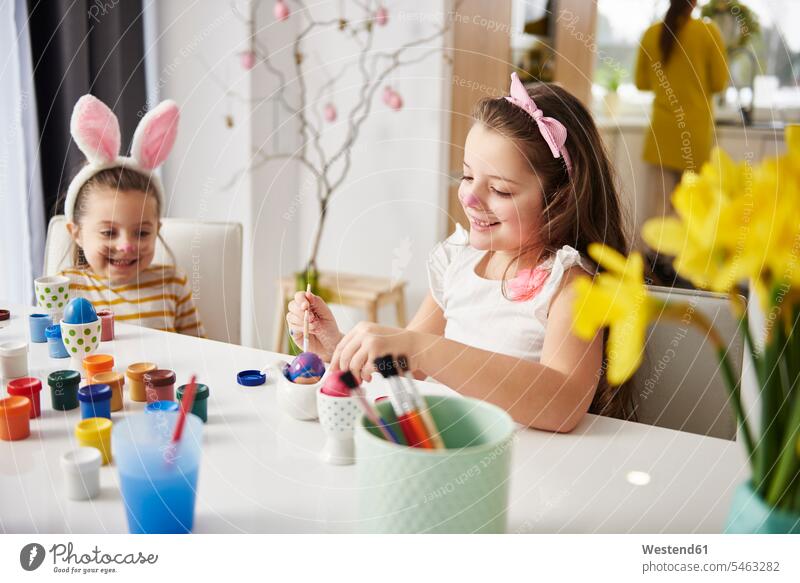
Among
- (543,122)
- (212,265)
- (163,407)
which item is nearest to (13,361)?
(163,407)

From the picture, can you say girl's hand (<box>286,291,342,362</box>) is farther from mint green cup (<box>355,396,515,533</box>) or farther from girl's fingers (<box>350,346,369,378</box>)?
mint green cup (<box>355,396,515,533</box>)

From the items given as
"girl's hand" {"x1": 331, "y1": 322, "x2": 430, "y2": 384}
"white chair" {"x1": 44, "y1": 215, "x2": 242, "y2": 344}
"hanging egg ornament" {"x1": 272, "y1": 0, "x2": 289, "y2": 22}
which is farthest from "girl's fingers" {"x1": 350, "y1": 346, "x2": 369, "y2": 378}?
"hanging egg ornament" {"x1": 272, "y1": 0, "x2": 289, "y2": 22}

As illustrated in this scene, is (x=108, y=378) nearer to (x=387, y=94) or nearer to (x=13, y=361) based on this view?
(x=13, y=361)

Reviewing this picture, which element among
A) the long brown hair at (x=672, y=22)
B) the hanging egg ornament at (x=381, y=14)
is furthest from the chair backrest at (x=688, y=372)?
the hanging egg ornament at (x=381, y=14)

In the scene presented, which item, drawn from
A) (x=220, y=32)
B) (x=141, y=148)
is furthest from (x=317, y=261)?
(x=141, y=148)

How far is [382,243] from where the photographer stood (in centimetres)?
223

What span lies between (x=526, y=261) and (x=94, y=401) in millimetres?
534

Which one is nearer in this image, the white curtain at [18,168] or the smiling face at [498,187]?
the smiling face at [498,187]

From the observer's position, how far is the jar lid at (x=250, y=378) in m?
0.73

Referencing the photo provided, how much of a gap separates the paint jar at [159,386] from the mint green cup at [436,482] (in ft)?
1.03

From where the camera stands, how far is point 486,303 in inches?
35.8

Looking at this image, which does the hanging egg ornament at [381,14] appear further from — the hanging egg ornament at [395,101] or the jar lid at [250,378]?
the jar lid at [250,378]

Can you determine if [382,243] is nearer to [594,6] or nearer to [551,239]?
[594,6]
